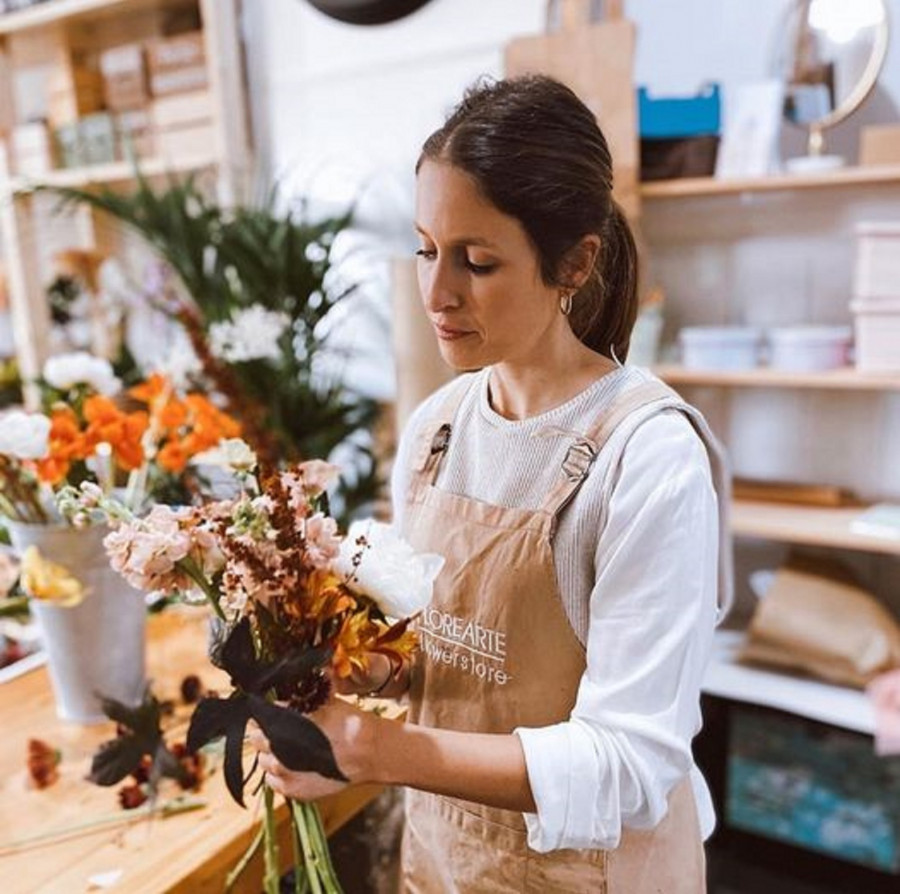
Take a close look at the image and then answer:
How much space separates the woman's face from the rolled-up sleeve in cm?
17

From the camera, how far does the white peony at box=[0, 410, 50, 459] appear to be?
3.74ft

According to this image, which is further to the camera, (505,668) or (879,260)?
(879,260)

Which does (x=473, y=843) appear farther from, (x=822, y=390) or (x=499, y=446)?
(x=822, y=390)

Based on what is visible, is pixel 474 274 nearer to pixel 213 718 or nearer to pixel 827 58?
pixel 213 718

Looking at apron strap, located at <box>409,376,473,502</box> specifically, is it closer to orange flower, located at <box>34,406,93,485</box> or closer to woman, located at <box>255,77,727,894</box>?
woman, located at <box>255,77,727,894</box>

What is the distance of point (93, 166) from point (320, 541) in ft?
9.04

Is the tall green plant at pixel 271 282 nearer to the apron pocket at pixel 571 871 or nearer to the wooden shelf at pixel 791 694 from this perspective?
the wooden shelf at pixel 791 694

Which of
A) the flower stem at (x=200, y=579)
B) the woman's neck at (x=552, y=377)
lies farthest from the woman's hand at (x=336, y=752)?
the woman's neck at (x=552, y=377)

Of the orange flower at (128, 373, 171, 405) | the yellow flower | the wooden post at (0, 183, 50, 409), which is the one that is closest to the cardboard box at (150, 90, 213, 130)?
the wooden post at (0, 183, 50, 409)

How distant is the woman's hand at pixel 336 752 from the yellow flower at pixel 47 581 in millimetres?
565

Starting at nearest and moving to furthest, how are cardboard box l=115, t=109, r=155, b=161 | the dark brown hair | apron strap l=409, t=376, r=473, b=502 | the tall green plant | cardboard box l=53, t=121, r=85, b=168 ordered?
the dark brown hair
apron strap l=409, t=376, r=473, b=502
the tall green plant
cardboard box l=115, t=109, r=155, b=161
cardboard box l=53, t=121, r=85, b=168

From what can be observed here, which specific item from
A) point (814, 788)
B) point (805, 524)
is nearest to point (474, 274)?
point (805, 524)

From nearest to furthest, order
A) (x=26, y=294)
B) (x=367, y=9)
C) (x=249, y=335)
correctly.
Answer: (x=249, y=335) < (x=367, y=9) < (x=26, y=294)

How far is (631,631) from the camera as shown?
0.76 m
